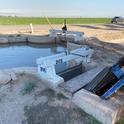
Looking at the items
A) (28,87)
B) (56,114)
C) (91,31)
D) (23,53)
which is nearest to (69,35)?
(23,53)

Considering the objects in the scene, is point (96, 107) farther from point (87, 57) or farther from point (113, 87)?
point (87, 57)

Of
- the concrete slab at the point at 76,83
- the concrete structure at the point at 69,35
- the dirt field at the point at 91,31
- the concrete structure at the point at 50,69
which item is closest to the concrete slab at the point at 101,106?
the concrete slab at the point at 76,83

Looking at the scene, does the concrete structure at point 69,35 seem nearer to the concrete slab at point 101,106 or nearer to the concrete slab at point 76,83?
the concrete slab at point 76,83

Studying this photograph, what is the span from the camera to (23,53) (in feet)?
27.6

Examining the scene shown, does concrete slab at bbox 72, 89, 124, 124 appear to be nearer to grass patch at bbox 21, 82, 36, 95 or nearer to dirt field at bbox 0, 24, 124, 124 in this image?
dirt field at bbox 0, 24, 124, 124

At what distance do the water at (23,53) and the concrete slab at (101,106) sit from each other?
336cm

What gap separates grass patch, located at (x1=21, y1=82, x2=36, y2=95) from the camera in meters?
4.07

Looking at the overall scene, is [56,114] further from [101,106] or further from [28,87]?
[28,87]

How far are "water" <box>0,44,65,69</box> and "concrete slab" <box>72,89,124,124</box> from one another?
336 cm

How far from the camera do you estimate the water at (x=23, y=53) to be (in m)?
7.05

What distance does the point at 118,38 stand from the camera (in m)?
11.0

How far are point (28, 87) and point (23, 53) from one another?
174 inches

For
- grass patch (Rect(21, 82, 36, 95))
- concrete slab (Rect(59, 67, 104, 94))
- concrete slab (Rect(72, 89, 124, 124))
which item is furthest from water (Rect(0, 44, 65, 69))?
concrete slab (Rect(72, 89, 124, 124))

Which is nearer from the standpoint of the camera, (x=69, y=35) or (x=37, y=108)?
(x=37, y=108)
